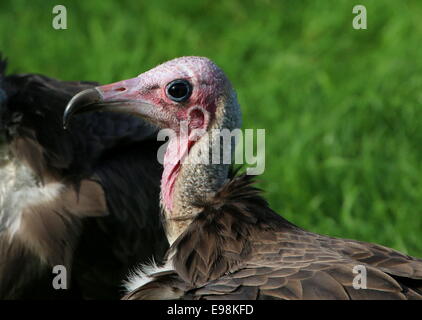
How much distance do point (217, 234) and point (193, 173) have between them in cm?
26

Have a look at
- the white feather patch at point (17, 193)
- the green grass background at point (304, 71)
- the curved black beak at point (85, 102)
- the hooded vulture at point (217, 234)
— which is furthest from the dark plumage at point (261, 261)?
the green grass background at point (304, 71)

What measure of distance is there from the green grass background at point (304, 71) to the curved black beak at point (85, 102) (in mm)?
1943

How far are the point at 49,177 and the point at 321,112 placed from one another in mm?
2343

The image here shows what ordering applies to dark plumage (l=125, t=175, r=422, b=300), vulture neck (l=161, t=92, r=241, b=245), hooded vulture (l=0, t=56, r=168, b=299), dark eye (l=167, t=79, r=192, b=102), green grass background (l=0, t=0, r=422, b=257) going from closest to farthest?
1. dark plumage (l=125, t=175, r=422, b=300)
2. vulture neck (l=161, t=92, r=241, b=245)
3. dark eye (l=167, t=79, r=192, b=102)
4. hooded vulture (l=0, t=56, r=168, b=299)
5. green grass background (l=0, t=0, r=422, b=257)

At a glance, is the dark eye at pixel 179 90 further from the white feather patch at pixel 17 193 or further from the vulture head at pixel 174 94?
the white feather patch at pixel 17 193

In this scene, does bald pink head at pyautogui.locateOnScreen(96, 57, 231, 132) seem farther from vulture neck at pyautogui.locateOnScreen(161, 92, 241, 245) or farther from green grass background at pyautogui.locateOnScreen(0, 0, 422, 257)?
green grass background at pyautogui.locateOnScreen(0, 0, 422, 257)

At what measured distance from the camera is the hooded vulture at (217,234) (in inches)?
120

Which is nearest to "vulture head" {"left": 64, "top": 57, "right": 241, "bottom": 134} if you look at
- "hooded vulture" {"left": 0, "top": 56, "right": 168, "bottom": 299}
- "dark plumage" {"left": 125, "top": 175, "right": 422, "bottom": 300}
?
"dark plumage" {"left": 125, "top": 175, "right": 422, "bottom": 300}

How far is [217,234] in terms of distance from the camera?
3326 mm

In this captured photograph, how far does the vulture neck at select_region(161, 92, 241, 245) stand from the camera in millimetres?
3439

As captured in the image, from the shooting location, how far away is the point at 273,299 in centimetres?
297

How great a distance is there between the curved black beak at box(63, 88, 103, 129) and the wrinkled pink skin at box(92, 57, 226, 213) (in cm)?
3
